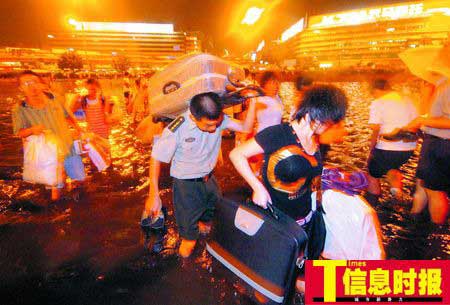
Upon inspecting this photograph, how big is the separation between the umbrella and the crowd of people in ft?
0.43

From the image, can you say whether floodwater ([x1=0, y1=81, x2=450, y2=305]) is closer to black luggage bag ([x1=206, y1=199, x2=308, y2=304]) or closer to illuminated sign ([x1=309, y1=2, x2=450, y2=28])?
black luggage bag ([x1=206, y1=199, x2=308, y2=304])

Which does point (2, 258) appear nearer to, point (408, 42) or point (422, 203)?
point (422, 203)

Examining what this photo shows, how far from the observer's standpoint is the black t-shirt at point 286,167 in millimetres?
1728

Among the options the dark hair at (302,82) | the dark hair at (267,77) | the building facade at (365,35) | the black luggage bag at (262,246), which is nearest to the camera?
the black luggage bag at (262,246)

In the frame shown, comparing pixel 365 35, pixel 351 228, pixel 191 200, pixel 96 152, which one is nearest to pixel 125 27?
pixel 365 35

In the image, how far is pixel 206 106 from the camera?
219 cm

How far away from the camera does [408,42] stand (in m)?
73.4

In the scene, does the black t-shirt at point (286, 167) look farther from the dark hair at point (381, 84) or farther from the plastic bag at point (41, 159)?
the plastic bag at point (41, 159)

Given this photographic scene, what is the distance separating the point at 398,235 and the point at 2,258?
16.8 feet

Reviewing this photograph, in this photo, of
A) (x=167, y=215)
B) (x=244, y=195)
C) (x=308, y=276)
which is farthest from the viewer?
(x=244, y=195)

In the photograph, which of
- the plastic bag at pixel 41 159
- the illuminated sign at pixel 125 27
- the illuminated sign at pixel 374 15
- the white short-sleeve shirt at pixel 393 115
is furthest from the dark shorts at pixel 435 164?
the illuminated sign at pixel 125 27

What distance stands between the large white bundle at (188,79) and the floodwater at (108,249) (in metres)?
1.53

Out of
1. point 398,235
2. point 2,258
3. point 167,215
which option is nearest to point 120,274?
point 167,215

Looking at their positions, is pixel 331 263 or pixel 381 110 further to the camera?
pixel 381 110
